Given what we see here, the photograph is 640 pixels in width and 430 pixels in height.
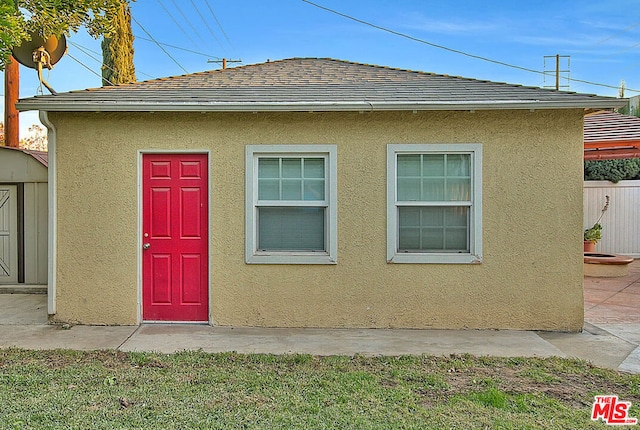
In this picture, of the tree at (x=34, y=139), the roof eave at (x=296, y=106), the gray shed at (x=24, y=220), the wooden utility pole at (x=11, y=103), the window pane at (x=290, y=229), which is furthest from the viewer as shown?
the tree at (x=34, y=139)

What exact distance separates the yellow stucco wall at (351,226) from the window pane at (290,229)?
0.28 meters

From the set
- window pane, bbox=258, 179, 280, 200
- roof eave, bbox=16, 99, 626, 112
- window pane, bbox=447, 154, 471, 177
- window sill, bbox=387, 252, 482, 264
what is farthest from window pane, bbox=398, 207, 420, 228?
window pane, bbox=258, 179, 280, 200

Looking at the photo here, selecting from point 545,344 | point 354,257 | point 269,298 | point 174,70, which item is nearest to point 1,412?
point 269,298

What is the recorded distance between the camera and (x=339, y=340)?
5758 millimetres

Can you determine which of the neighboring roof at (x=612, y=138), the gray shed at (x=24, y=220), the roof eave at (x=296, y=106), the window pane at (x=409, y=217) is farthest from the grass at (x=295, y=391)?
the neighboring roof at (x=612, y=138)

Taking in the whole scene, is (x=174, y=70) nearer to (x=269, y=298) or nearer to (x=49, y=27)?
(x=49, y=27)

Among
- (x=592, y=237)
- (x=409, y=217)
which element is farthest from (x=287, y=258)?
(x=592, y=237)

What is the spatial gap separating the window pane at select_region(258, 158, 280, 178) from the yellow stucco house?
0.09 feet

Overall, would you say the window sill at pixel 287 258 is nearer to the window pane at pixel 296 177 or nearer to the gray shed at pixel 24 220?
the window pane at pixel 296 177

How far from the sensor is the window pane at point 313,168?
641cm

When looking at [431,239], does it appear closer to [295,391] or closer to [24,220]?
[295,391]

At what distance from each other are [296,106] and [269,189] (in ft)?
3.86

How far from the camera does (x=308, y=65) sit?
28.2 ft

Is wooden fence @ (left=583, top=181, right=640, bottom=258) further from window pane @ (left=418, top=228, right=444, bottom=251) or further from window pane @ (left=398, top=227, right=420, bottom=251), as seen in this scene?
window pane @ (left=398, top=227, right=420, bottom=251)
